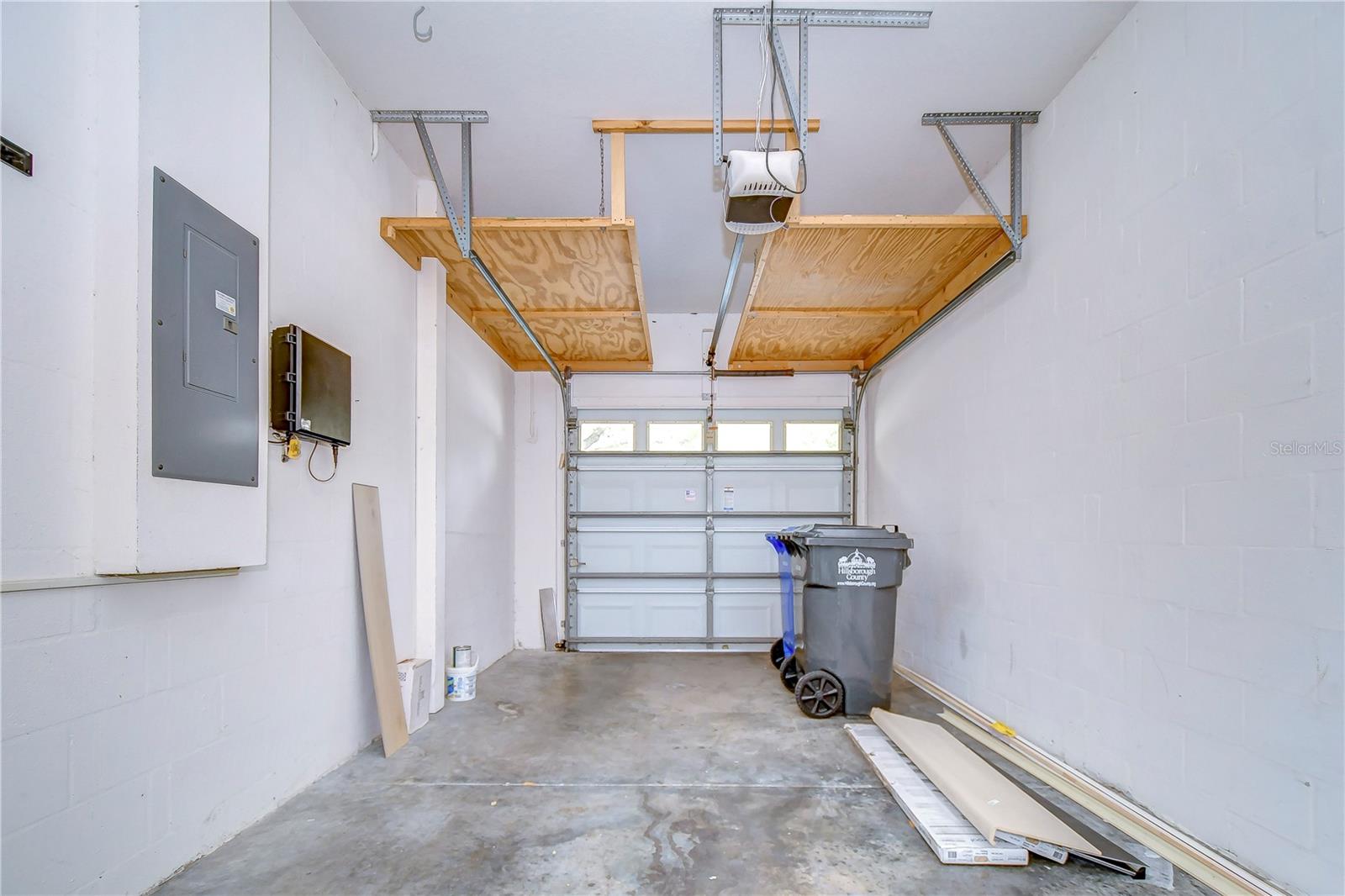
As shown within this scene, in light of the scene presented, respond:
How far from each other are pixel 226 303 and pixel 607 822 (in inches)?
84.7

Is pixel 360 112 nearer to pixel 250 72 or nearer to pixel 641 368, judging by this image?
pixel 250 72

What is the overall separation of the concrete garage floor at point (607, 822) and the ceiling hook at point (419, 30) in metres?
2.99

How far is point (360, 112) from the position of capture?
9.62ft

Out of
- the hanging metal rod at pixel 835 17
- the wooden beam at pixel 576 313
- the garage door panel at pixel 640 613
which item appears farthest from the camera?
the garage door panel at pixel 640 613

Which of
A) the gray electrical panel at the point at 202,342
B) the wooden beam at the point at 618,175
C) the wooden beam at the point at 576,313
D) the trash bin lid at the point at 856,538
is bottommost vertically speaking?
the trash bin lid at the point at 856,538

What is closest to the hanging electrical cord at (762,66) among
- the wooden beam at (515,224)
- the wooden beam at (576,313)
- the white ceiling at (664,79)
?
the white ceiling at (664,79)

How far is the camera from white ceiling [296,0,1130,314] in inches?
95.6

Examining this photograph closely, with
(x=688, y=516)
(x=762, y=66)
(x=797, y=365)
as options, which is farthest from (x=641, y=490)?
(x=762, y=66)

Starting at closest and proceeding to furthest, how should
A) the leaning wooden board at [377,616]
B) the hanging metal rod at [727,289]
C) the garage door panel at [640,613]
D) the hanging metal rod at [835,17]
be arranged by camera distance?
the hanging metal rod at [835,17]
the leaning wooden board at [377,616]
the hanging metal rod at [727,289]
the garage door panel at [640,613]

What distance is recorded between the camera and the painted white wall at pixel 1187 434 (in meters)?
1.69

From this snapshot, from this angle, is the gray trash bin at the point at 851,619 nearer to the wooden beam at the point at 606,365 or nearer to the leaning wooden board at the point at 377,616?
the leaning wooden board at the point at 377,616

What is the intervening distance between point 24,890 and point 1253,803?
3.16 m

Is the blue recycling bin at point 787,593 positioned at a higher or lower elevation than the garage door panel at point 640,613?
higher

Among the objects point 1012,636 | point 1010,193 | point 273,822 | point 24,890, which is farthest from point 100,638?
point 1010,193
